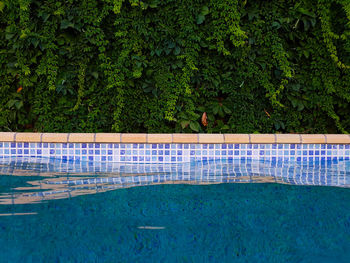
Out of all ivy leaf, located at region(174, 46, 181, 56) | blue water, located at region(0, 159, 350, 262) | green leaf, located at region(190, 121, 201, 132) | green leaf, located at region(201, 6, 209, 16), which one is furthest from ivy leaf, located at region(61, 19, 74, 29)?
green leaf, located at region(190, 121, 201, 132)

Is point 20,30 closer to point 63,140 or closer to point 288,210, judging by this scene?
point 63,140

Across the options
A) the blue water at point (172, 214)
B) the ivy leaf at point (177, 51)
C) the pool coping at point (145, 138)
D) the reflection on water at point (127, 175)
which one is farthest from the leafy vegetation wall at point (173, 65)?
the blue water at point (172, 214)

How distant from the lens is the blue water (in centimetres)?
199

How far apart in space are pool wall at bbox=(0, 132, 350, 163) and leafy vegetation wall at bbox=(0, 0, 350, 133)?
45 cm

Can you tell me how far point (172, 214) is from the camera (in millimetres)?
2613

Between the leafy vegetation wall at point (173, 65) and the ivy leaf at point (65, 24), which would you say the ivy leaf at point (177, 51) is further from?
the ivy leaf at point (65, 24)

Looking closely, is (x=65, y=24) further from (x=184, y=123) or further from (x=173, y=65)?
(x=184, y=123)

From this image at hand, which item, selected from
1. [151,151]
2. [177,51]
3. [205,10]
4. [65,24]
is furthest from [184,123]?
[65,24]

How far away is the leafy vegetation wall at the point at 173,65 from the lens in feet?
15.7

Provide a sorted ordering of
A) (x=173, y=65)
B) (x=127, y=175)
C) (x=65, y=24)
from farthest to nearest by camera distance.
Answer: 1. (x=173, y=65)
2. (x=65, y=24)
3. (x=127, y=175)

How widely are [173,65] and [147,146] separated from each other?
1.08 meters

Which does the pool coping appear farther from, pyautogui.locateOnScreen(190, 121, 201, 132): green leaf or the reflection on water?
pyautogui.locateOnScreen(190, 121, 201, 132): green leaf

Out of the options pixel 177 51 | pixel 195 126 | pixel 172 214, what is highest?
pixel 177 51

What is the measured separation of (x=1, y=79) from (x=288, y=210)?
12.8ft
